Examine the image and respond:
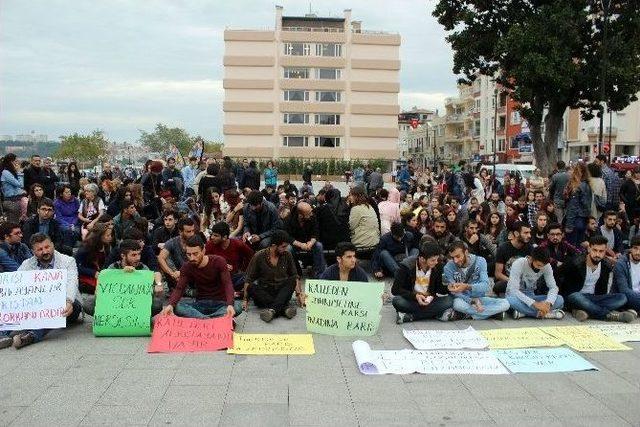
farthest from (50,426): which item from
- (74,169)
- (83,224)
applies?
(74,169)

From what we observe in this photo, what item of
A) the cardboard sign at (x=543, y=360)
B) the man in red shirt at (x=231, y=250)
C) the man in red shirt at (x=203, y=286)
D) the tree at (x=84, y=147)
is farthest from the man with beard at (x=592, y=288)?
the tree at (x=84, y=147)

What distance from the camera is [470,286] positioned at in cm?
821

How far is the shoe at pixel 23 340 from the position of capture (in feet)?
22.5

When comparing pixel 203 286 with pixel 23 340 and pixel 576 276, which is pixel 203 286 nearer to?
pixel 23 340

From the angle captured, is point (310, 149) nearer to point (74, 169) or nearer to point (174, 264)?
point (74, 169)

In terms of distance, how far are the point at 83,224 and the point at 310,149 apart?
6123cm

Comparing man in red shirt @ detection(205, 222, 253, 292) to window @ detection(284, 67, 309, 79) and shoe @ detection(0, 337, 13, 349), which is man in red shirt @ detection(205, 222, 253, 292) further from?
window @ detection(284, 67, 309, 79)

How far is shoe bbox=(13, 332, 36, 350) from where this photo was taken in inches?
271

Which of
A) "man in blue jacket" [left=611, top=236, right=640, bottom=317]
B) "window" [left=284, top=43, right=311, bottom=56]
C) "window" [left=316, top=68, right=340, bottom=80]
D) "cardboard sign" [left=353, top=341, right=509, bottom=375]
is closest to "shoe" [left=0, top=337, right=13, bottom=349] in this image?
"cardboard sign" [left=353, top=341, right=509, bottom=375]

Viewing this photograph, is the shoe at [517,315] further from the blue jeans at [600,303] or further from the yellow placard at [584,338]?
the blue jeans at [600,303]

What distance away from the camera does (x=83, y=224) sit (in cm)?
1270

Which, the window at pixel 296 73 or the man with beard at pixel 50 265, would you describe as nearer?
the man with beard at pixel 50 265

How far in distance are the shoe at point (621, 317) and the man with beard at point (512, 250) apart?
170 centimetres

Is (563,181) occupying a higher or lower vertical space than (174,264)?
higher
